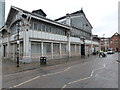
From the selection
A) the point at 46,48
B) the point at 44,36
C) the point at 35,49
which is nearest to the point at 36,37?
the point at 44,36

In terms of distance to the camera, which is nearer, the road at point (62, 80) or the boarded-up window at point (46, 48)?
the road at point (62, 80)

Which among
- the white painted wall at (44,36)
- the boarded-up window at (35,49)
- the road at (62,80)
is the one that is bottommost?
the road at (62,80)

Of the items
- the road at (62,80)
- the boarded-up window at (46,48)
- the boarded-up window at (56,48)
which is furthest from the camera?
the boarded-up window at (56,48)

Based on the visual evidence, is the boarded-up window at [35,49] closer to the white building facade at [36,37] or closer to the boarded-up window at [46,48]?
the white building facade at [36,37]

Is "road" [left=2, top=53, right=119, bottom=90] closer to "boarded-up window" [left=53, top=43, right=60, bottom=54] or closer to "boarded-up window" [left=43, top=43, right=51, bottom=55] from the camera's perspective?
"boarded-up window" [left=43, top=43, right=51, bottom=55]

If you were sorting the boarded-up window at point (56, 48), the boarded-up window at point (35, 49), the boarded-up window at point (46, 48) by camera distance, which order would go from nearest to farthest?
1. the boarded-up window at point (35, 49)
2. the boarded-up window at point (46, 48)
3. the boarded-up window at point (56, 48)

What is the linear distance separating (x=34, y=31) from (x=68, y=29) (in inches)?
399

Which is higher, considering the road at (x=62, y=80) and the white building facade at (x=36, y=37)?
the white building facade at (x=36, y=37)

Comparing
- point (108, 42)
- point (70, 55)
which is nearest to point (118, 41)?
point (108, 42)

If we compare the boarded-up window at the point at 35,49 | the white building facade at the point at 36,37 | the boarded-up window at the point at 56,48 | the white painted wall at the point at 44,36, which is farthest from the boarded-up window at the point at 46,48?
the boarded-up window at the point at 56,48

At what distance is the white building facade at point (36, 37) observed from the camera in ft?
48.7

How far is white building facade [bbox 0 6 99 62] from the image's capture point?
48.7 ft

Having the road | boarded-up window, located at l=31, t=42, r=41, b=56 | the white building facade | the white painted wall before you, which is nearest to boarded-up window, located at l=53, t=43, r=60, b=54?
the white building facade

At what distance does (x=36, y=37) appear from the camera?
628 inches
